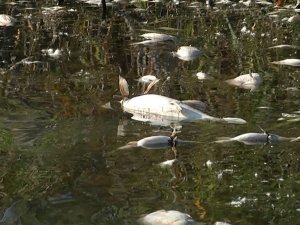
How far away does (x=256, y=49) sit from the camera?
468 cm

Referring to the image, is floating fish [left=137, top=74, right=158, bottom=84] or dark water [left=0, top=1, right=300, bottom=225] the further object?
floating fish [left=137, top=74, right=158, bottom=84]

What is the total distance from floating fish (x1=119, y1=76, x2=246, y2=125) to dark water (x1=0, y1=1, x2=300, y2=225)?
0.06 meters

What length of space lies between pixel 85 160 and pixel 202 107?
2.67 ft

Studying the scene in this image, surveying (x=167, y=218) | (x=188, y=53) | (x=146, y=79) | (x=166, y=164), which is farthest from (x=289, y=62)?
(x=167, y=218)

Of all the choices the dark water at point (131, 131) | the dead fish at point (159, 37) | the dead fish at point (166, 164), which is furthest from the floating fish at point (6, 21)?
the dead fish at point (166, 164)

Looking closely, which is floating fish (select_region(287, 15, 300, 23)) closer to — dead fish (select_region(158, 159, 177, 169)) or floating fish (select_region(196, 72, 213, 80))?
floating fish (select_region(196, 72, 213, 80))

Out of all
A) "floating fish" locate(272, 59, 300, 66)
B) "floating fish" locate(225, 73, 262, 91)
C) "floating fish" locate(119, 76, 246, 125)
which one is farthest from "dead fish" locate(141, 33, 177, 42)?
"floating fish" locate(119, 76, 246, 125)

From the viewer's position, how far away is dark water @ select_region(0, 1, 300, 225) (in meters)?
2.24

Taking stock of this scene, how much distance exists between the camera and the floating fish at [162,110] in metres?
3.07

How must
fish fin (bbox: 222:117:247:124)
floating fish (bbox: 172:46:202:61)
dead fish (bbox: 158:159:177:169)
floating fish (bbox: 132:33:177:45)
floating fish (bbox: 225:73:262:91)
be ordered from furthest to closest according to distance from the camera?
floating fish (bbox: 132:33:177:45), floating fish (bbox: 172:46:202:61), floating fish (bbox: 225:73:262:91), fish fin (bbox: 222:117:247:124), dead fish (bbox: 158:159:177:169)

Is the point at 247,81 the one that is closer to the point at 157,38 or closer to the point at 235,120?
the point at 235,120

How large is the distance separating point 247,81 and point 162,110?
0.80 m

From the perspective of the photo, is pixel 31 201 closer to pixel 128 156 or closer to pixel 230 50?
pixel 128 156

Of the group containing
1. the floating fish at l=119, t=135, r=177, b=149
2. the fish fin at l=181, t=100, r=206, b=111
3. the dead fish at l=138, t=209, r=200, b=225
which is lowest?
the dead fish at l=138, t=209, r=200, b=225
